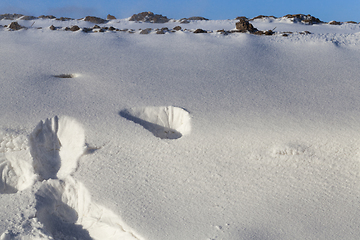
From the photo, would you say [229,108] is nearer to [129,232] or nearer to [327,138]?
[327,138]

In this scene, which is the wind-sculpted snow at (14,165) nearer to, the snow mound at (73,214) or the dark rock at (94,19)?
the snow mound at (73,214)

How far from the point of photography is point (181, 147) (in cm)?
292

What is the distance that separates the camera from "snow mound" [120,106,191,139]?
128 inches

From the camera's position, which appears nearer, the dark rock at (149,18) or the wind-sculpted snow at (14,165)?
the wind-sculpted snow at (14,165)

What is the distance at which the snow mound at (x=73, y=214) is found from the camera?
2.44 m

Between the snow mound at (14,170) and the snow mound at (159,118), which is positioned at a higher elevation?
the snow mound at (159,118)

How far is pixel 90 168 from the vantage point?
2814 millimetres

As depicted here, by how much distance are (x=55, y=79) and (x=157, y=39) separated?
2044 millimetres

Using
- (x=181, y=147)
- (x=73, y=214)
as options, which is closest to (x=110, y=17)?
(x=181, y=147)

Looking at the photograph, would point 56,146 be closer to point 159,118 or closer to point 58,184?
point 58,184

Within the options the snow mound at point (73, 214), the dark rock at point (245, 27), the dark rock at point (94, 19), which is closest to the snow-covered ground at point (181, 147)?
the snow mound at point (73, 214)

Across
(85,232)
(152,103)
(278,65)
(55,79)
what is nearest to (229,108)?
(152,103)

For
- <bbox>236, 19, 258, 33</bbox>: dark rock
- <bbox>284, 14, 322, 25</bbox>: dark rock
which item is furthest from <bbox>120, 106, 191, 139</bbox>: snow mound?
<bbox>284, 14, 322, 25</bbox>: dark rock

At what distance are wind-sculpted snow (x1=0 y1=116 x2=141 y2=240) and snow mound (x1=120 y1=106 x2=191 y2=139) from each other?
61cm
